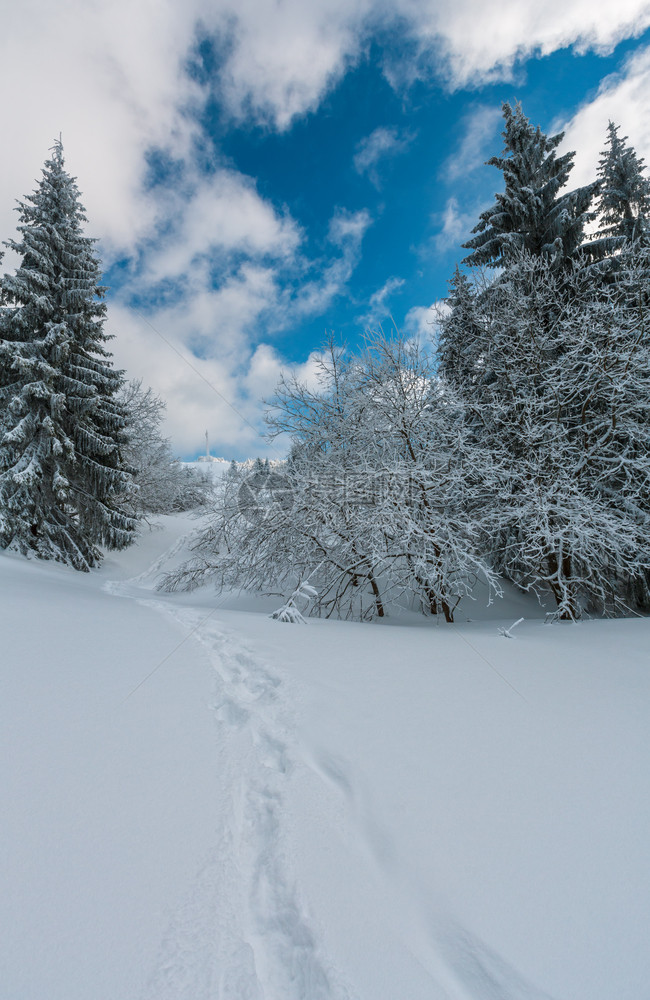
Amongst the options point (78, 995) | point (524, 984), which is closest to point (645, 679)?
point (524, 984)

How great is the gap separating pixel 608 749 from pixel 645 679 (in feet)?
5.30

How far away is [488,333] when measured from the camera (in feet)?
28.2

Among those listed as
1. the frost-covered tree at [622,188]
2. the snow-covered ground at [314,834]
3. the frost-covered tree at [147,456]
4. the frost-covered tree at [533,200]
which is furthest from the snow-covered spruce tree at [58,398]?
the frost-covered tree at [622,188]

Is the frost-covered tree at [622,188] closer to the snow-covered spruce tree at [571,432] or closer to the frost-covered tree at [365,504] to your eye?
the snow-covered spruce tree at [571,432]

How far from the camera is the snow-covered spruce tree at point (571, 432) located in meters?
6.59

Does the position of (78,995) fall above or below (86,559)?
below

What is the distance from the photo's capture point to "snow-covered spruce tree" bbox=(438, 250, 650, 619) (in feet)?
21.6

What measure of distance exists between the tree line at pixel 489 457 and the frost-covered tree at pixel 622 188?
278 centimetres

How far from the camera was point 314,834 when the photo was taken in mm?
1746

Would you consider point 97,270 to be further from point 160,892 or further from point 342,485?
point 160,892

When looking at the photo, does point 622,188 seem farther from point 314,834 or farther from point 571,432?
point 314,834

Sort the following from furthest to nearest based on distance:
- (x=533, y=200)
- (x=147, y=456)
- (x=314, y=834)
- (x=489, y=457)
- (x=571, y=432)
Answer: (x=147, y=456)
(x=533, y=200)
(x=571, y=432)
(x=489, y=457)
(x=314, y=834)

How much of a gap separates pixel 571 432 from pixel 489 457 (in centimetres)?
223

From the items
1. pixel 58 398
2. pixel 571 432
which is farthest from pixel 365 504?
pixel 58 398
